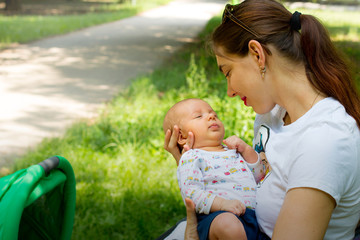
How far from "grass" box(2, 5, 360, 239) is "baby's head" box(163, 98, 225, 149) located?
1083mm

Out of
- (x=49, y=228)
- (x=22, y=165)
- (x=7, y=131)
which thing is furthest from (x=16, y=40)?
(x=49, y=228)

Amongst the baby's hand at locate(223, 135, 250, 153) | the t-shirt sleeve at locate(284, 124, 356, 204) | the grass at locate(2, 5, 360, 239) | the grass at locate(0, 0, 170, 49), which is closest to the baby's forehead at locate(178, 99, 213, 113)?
the baby's hand at locate(223, 135, 250, 153)

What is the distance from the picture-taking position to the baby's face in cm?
223

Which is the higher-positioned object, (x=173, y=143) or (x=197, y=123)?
(x=197, y=123)

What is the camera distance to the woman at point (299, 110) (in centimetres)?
136

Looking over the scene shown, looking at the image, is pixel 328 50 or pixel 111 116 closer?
pixel 328 50

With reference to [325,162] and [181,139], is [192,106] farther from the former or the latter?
[325,162]

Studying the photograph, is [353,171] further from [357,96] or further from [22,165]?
[22,165]

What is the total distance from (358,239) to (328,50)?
74 centimetres

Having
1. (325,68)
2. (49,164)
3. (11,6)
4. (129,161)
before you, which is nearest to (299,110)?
(325,68)

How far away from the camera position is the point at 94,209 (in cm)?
337

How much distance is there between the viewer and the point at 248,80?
1.68 metres

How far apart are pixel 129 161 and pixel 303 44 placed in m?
2.68

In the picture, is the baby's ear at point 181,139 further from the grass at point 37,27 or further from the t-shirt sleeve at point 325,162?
the grass at point 37,27
